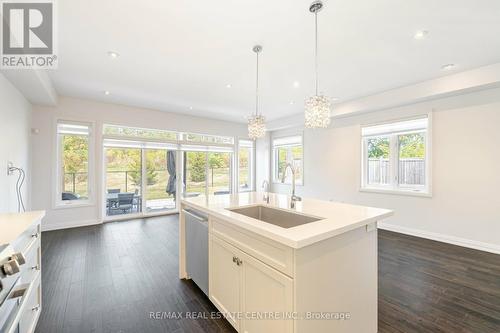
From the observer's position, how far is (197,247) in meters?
2.24

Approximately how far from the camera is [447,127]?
375 centimetres

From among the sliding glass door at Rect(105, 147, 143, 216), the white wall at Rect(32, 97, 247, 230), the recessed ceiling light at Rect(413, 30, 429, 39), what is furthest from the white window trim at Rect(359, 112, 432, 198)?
the sliding glass door at Rect(105, 147, 143, 216)

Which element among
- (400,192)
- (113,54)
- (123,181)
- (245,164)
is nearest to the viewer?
(113,54)

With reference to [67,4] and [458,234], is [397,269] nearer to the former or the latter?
[458,234]

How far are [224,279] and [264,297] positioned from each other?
522 millimetres

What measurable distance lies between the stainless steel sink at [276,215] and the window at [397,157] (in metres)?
3.46

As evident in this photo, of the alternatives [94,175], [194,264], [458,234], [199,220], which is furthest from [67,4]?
[458,234]

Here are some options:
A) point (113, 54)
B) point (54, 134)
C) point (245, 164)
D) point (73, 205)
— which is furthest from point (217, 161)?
point (113, 54)

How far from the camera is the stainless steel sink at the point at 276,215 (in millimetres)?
1910

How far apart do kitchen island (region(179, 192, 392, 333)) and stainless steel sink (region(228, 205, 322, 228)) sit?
14 millimetres

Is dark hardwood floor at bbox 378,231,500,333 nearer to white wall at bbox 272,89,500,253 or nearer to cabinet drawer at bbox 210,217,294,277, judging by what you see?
white wall at bbox 272,89,500,253

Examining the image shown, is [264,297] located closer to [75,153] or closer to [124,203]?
[124,203]

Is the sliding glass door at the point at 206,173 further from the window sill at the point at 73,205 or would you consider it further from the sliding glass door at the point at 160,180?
the window sill at the point at 73,205

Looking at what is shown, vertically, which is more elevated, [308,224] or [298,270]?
[308,224]
